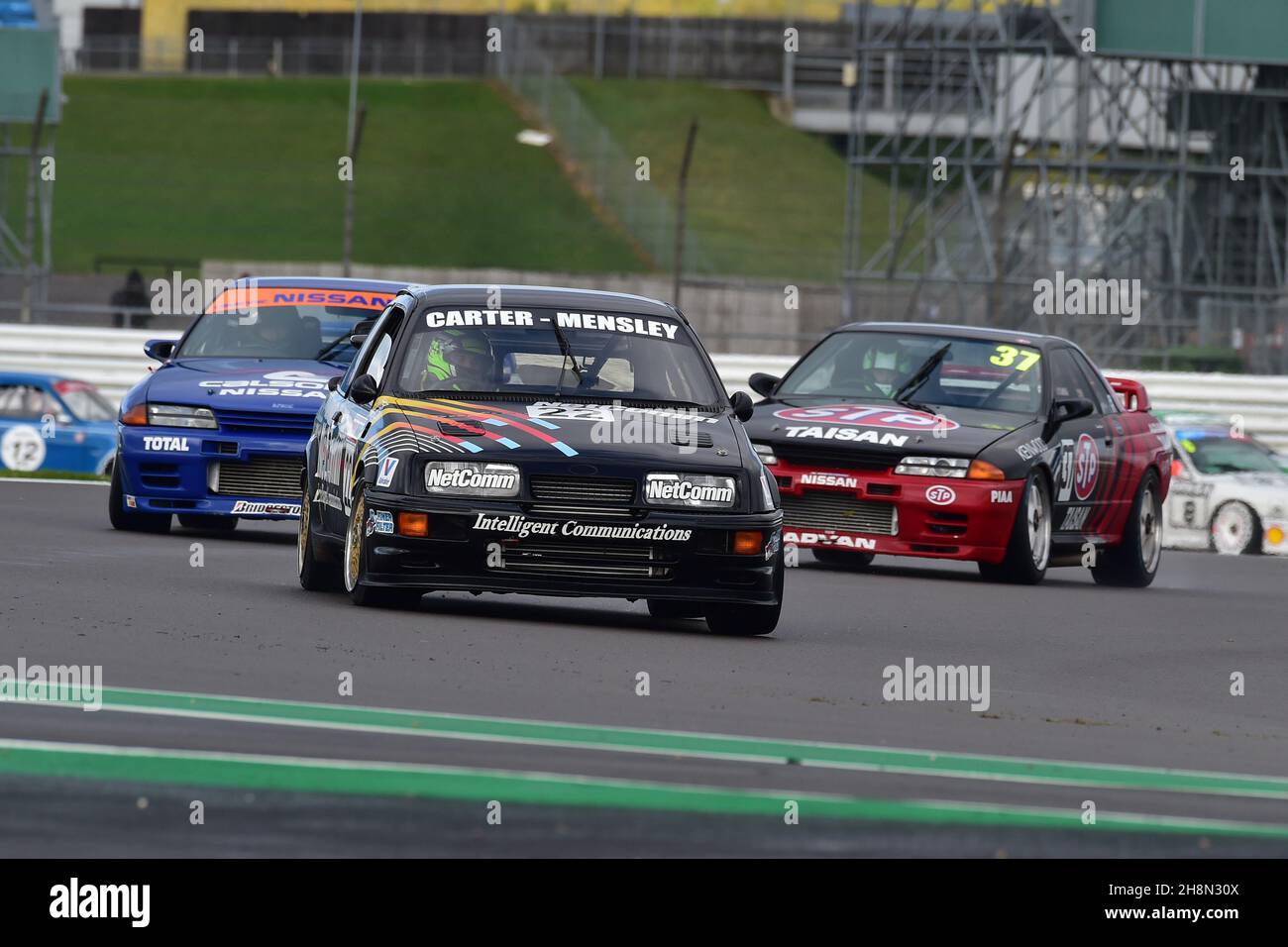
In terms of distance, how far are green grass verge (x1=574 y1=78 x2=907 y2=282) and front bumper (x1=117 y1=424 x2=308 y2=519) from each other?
30.7m

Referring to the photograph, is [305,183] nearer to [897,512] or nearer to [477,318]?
[897,512]

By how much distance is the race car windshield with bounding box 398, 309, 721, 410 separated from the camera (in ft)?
35.6

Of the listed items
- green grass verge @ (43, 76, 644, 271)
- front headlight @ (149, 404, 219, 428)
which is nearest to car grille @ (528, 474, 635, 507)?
front headlight @ (149, 404, 219, 428)

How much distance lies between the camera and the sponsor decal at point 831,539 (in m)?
14.5

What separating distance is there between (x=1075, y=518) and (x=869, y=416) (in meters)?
1.55

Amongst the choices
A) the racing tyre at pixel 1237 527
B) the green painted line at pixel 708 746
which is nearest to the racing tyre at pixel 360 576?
the green painted line at pixel 708 746

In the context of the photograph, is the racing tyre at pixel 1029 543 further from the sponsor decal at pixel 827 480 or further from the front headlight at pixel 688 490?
the front headlight at pixel 688 490

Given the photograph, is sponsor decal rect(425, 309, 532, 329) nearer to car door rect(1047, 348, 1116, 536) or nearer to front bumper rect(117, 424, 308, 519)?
front bumper rect(117, 424, 308, 519)

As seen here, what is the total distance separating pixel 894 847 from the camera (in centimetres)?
554

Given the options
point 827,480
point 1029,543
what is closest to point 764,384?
point 827,480

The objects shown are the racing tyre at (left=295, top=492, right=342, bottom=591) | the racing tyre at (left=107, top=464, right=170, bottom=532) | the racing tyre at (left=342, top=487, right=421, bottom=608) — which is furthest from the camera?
the racing tyre at (left=107, top=464, right=170, bottom=532)
